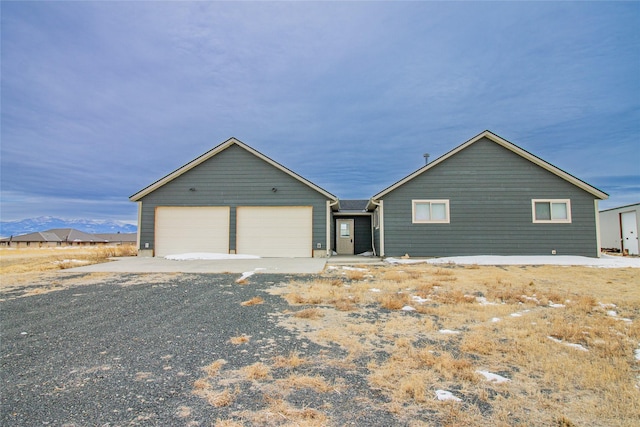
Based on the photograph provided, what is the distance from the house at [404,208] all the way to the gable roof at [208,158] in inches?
1.9

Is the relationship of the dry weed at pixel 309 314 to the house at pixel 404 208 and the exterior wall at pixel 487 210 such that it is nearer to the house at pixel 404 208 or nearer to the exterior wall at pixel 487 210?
the house at pixel 404 208

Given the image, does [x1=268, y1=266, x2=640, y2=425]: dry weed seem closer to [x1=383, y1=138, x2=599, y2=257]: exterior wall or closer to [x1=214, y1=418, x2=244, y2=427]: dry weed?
[x1=214, y1=418, x2=244, y2=427]: dry weed

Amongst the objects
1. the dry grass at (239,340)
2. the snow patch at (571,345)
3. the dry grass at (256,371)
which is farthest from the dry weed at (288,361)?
the snow patch at (571,345)

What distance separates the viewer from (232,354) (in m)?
3.52

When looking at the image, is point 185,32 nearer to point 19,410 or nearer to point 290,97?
point 290,97

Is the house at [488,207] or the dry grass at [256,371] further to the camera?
the house at [488,207]

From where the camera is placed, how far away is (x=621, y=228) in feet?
61.7

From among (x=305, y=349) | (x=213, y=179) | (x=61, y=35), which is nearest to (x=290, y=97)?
(x=213, y=179)

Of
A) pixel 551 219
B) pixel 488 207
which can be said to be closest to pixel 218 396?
pixel 488 207

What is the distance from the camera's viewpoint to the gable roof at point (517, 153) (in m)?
14.2

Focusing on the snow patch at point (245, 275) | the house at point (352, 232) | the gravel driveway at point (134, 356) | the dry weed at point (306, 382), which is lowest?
the gravel driveway at point (134, 356)

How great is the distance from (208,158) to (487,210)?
13.9m

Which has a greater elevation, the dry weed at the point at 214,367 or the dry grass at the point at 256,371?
the dry grass at the point at 256,371

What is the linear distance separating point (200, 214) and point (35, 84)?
11.0 metres
